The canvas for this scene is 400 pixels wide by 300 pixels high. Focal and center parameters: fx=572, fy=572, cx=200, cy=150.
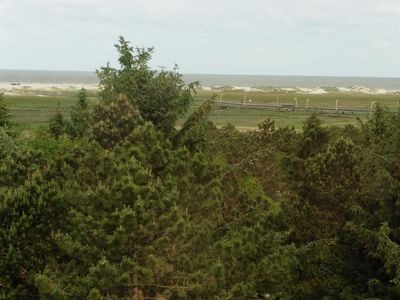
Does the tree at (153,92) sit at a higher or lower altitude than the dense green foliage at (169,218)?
higher

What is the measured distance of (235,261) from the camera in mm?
16297

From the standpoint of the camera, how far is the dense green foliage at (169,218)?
45.4ft

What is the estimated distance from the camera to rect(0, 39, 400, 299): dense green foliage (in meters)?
13.8

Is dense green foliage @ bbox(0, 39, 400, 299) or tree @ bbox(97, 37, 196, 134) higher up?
tree @ bbox(97, 37, 196, 134)

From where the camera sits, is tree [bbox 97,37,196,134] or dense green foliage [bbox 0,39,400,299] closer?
dense green foliage [bbox 0,39,400,299]

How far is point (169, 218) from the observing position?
45.9 ft

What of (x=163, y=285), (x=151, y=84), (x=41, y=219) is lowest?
(x=163, y=285)

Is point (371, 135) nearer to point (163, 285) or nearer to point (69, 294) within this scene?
point (163, 285)

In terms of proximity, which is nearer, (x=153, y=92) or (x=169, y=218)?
(x=169, y=218)

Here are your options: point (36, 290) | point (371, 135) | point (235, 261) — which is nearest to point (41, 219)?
point (36, 290)

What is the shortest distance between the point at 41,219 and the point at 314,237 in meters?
9.86

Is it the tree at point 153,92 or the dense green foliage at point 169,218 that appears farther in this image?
the tree at point 153,92

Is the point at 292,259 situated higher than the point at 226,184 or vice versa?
the point at 226,184

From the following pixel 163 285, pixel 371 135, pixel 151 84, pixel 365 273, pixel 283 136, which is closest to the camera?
pixel 163 285
